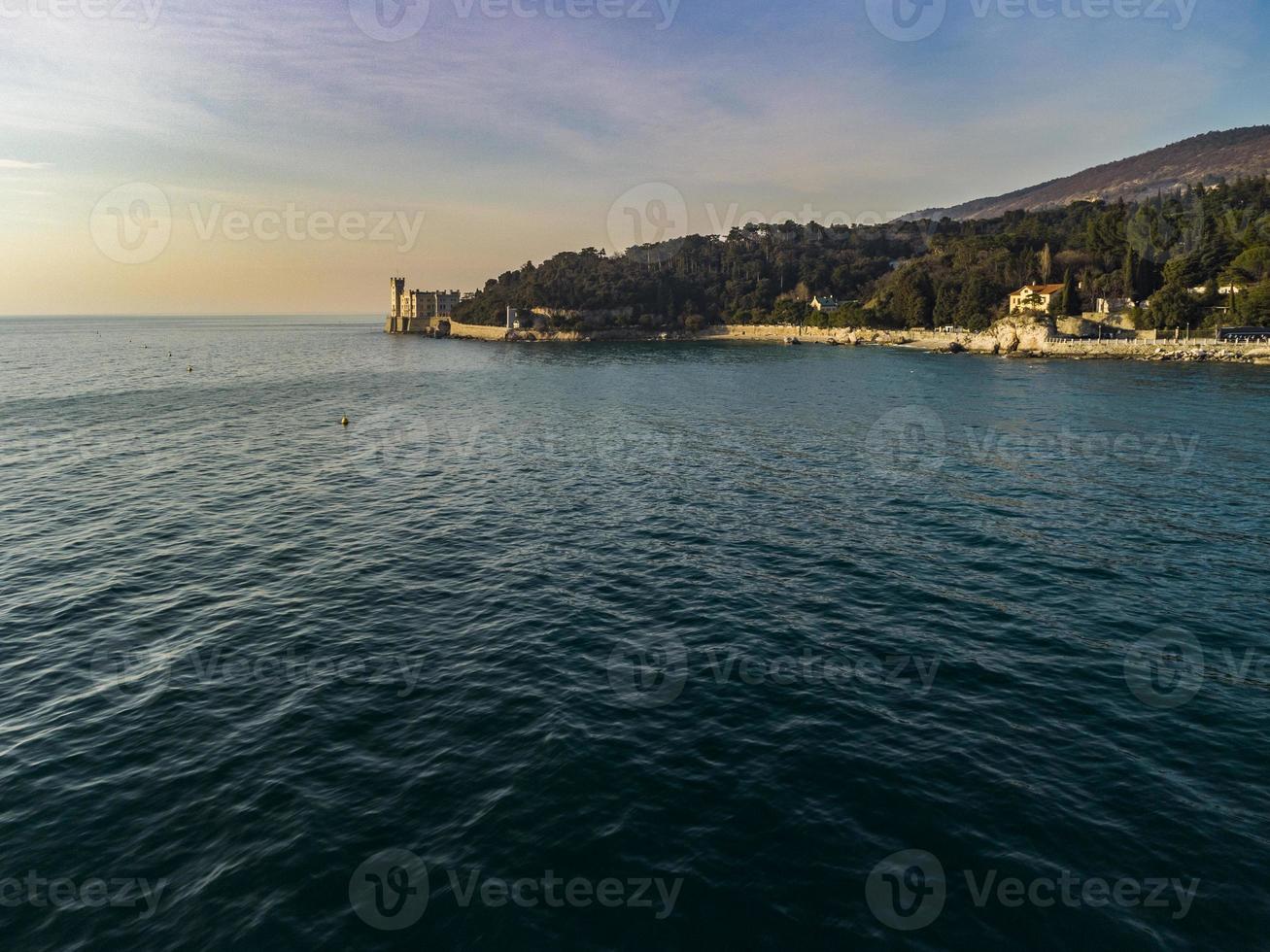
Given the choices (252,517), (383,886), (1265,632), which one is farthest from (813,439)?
(383,886)

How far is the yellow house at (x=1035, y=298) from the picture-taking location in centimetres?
15625

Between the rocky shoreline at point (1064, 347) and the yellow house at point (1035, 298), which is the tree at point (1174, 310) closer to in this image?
the rocky shoreline at point (1064, 347)

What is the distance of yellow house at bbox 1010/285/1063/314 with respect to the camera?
15625 centimetres

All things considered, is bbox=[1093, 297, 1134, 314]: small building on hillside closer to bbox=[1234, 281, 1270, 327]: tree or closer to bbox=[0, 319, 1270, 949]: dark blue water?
bbox=[1234, 281, 1270, 327]: tree

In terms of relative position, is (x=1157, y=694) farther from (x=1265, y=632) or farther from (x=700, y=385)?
(x=700, y=385)

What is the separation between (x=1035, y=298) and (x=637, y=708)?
184 metres

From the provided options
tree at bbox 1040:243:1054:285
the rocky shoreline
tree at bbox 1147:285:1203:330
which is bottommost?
the rocky shoreline

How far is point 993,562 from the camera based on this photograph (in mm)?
32500

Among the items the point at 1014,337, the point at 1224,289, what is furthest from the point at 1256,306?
the point at 1014,337

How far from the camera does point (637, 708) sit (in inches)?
821

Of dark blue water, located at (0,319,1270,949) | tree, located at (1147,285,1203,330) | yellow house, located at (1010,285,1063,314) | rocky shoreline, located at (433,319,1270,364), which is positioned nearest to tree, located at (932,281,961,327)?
rocky shoreline, located at (433,319,1270,364)

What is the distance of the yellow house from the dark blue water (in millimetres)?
123318

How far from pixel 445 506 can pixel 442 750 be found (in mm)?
26075

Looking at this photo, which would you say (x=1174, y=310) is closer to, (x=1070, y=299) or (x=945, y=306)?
(x=1070, y=299)
